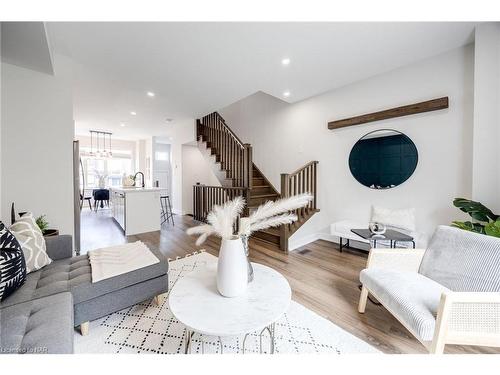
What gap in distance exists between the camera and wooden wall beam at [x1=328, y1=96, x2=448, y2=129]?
271cm

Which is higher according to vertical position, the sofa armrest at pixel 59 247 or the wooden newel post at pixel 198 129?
the wooden newel post at pixel 198 129

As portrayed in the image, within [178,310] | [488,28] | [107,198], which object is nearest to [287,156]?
[488,28]

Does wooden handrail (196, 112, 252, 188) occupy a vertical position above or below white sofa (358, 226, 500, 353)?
above

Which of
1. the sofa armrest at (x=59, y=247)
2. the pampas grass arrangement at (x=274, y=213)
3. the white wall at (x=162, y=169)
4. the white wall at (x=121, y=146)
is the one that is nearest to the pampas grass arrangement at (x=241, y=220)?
the pampas grass arrangement at (x=274, y=213)

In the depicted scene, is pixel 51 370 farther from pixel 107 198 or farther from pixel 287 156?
pixel 107 198

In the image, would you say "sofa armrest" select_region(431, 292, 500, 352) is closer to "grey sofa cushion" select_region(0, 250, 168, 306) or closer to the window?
"grey sofa cushion" select_region(0, 250, 168, 306)

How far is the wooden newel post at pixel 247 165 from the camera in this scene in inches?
164

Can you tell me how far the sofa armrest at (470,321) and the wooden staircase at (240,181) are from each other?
2.26 meters

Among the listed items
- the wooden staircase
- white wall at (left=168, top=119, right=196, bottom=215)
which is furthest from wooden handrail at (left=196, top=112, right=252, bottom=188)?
white wall at (left=168, top=119, right=196, bottom=215)

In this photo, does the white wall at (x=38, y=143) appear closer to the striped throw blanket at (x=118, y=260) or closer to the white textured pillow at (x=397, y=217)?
the striped throw blanket at (x=118, y=260)

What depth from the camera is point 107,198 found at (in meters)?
6.98

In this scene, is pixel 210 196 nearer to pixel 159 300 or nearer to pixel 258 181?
pixel 258 181

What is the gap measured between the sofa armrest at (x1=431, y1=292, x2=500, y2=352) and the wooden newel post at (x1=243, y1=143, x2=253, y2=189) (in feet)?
10.9

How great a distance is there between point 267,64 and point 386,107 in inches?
77.6
